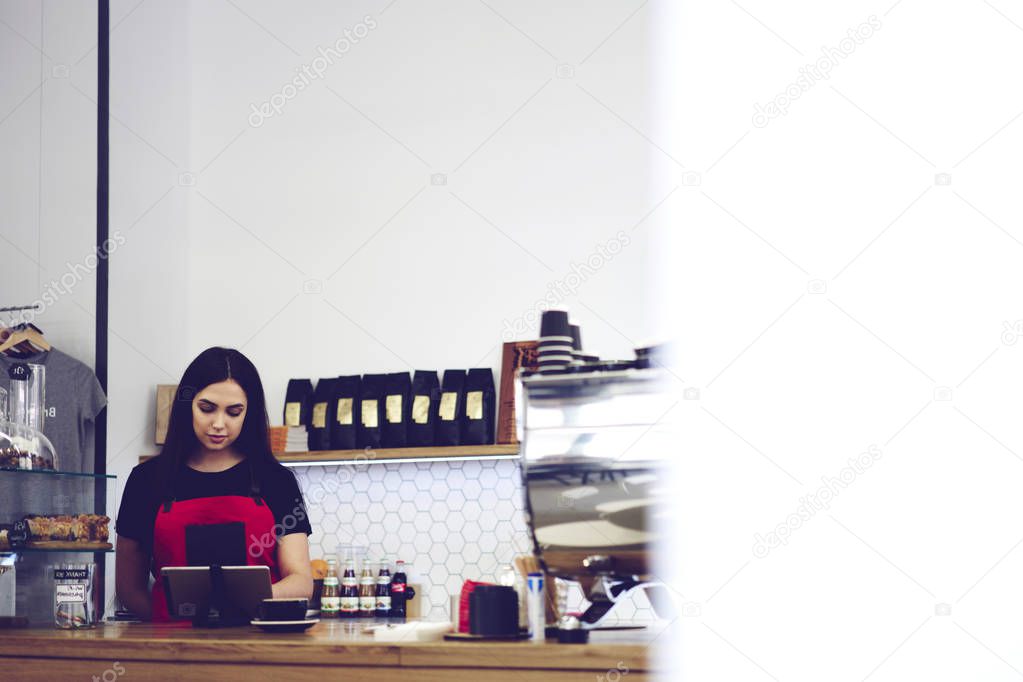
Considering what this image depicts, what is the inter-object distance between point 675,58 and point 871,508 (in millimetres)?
279

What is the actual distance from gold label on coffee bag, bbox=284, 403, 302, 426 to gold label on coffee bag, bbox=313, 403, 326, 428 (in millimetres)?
60

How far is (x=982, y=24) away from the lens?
547 millimetres

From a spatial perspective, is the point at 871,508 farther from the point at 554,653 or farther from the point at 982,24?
the point at 554,653

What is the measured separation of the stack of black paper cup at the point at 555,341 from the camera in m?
1.59

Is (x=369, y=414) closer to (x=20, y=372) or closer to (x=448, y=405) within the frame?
(x=448, y=405)

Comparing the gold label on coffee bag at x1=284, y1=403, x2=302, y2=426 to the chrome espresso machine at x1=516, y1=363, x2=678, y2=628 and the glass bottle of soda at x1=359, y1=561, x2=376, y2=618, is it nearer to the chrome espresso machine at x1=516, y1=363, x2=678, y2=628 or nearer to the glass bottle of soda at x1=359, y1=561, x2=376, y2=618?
the glass bottle of soda at x1=359, y1=561, x2=376, y2=618

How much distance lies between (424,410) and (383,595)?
26.3 inches

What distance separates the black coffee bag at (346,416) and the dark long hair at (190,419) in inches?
30.3

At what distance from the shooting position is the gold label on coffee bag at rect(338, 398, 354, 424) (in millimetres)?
3686

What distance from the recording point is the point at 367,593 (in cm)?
360

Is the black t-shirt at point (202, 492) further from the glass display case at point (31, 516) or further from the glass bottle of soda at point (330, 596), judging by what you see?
the glass bottle of soda at point (330, 596)

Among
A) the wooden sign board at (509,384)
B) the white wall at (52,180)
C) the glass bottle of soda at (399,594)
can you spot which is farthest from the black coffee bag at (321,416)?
the white wall at (52,180)

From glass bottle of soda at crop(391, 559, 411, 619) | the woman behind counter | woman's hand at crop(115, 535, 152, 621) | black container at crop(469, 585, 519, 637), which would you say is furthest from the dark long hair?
black container at crop(469, 585, 519, 637)

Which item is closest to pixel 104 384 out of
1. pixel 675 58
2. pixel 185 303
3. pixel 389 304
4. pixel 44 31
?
pixel 185 303
